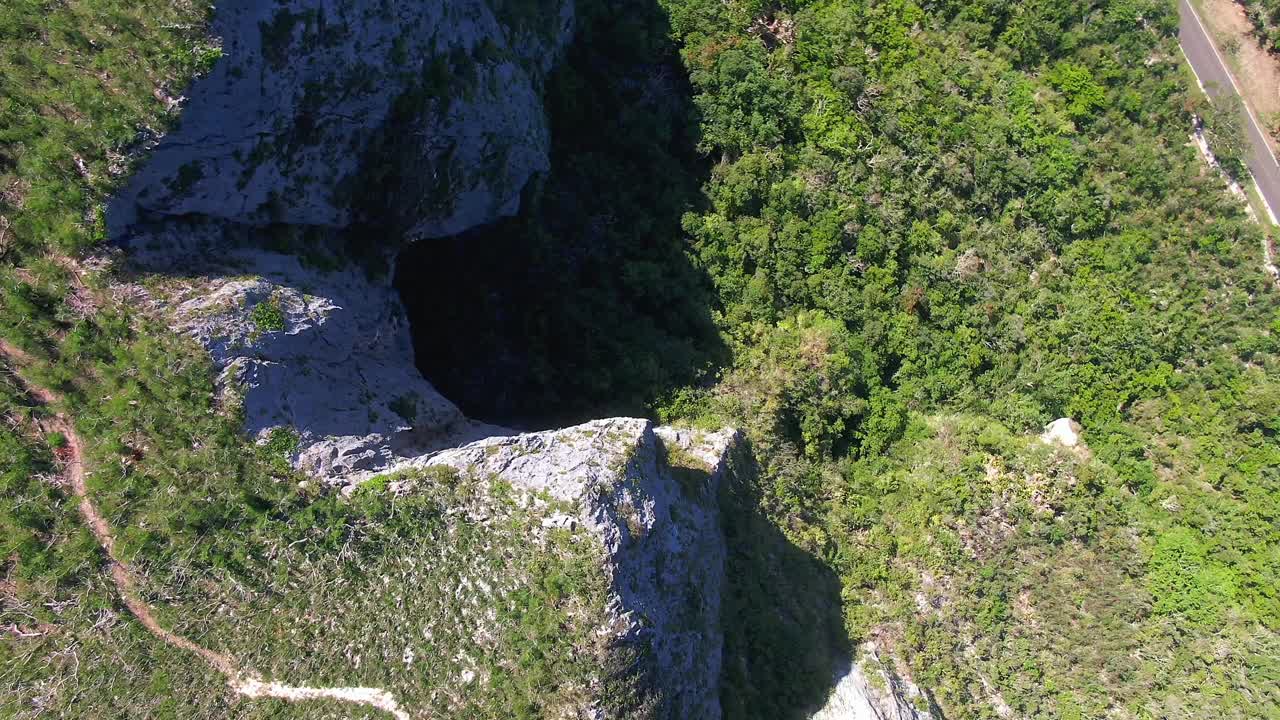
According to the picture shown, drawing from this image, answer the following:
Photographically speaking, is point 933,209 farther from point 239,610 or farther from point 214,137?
point 239,610

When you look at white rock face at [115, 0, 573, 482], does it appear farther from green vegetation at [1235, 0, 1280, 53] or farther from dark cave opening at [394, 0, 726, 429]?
green vegetation at [1235, 0, 1280, 53]

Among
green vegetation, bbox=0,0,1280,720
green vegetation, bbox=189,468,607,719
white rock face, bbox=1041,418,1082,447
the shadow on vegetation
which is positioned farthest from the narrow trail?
white rock face, bbox=1041,418,1082,447

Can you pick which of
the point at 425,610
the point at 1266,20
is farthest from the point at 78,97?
the point at 1266,20

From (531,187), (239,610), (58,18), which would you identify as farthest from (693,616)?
(58,18)

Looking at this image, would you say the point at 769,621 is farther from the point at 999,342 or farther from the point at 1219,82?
the point at 1219,82

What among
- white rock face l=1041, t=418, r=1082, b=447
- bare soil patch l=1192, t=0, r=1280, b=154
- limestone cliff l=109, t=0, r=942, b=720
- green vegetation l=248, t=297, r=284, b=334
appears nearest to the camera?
limestone cliff l=109, t=0, r=942, b=720

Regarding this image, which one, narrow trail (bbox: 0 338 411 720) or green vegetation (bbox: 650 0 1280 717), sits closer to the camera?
narrow trail (bbox: 0 338 411 720)
